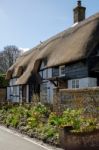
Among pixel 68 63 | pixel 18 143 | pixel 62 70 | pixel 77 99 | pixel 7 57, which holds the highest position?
pixel 7 57

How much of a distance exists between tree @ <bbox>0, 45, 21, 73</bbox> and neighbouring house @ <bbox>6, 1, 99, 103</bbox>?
38341 mm

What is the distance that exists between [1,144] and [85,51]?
1399 centimetres

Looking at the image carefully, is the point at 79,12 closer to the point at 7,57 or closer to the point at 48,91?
the point at 48,91

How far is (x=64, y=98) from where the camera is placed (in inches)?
788

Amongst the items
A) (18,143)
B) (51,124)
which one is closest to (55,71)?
(51,124)

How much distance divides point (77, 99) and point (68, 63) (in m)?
11.4

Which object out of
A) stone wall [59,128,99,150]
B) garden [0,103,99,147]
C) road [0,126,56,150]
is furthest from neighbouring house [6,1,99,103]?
stone wall [59,128,99,150]

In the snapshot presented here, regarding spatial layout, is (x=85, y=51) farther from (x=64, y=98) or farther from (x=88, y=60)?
(x=64, y=98)

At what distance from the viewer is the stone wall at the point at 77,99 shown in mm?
16188

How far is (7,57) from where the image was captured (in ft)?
267

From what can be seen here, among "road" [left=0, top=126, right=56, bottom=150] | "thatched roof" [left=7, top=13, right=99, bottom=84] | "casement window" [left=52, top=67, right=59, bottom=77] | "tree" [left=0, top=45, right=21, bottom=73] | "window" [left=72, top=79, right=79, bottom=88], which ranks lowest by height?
"road" [left=0, top=126, right=56, bottom=150]

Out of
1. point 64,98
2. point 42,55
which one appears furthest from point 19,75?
point 64,98

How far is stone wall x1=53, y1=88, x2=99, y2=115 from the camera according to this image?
16.2m

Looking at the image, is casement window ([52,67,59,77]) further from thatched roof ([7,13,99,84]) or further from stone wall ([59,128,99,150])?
stone wall ([59,128,99,150])
